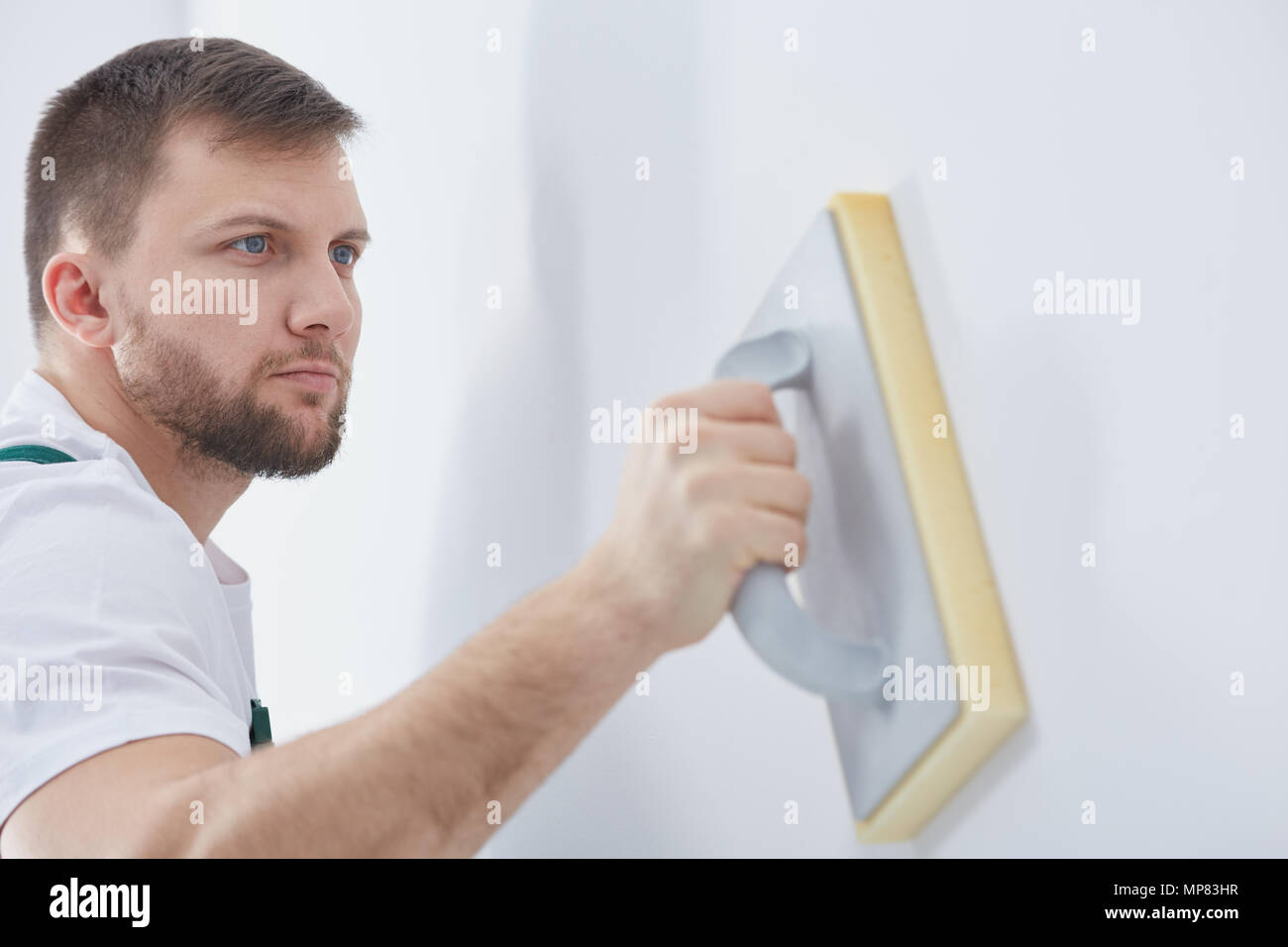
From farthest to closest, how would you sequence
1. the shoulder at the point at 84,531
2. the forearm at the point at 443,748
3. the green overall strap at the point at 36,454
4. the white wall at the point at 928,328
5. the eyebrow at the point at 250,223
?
the eyebrow at the point at 250,223 < the green overall strap at the point at 36,454 < the shoulder at the point at 84,531 < the forearm at the point at 443,748 < the white wall at the point at 928,328

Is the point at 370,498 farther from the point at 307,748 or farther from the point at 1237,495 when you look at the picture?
the point at 1237,495

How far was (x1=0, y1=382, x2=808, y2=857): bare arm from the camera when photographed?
37cm

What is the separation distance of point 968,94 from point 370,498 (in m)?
0.75

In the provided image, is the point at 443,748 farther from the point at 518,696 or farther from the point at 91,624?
the point at 91,624

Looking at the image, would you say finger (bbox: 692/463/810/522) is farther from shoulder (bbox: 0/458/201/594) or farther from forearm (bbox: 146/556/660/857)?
shoulder (bbox: 0/458/201/594)

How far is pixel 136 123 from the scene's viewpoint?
807 millimetres

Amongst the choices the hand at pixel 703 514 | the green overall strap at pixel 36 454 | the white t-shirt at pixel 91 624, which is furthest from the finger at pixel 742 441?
the green overall strap at pixel 36 454

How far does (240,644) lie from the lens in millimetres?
989

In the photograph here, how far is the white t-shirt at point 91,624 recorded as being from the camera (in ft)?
1.53

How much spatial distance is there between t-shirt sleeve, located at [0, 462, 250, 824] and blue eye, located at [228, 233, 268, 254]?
0.26 m

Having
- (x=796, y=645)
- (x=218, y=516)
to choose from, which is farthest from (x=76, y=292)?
(x=796, y=645)

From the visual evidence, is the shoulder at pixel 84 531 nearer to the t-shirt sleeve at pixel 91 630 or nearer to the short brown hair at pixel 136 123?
the t-shirt sleeve at pixel 91 630

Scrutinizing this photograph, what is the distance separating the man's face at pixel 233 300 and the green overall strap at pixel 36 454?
14 centimetres
